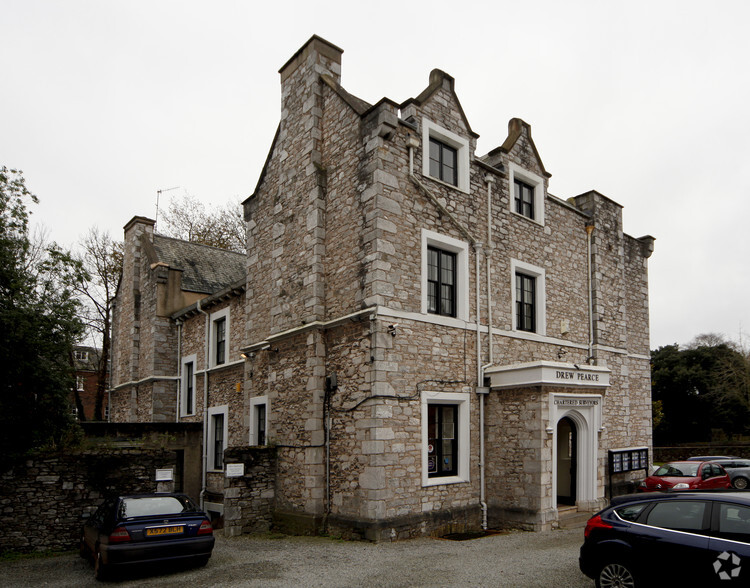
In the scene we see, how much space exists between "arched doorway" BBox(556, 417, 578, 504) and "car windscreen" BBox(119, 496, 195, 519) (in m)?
9.91

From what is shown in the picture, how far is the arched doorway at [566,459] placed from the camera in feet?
53.7

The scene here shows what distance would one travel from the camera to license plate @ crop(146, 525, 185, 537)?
10.2 m

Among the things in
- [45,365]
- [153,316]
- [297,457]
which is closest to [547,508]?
[297,457]

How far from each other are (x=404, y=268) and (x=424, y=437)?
12.3 feet

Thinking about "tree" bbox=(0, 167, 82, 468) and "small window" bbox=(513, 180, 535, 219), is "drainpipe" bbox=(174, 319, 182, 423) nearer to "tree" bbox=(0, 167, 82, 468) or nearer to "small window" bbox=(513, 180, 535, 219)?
"tree" bbox=(0, 167, 82, 468)

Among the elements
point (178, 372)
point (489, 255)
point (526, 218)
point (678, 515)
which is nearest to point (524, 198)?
point (526, 218)

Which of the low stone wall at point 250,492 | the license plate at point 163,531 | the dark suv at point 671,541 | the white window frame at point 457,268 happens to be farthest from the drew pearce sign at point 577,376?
the license plate at point 163,531

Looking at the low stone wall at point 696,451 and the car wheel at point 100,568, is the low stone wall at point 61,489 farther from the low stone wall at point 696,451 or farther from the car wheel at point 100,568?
the low stone wall at point 696,451

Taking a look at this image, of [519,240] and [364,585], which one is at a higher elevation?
[519,240]

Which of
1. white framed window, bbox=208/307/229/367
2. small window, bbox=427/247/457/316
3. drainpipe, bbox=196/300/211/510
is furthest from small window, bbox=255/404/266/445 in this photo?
small window, bbox=427/247/457/316

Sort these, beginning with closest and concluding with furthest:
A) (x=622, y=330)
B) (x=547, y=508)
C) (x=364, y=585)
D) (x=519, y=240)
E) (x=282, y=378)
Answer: (x=364, y=585), (x=547, y=508), (x=282, y=378), (x=519, y=240), (x=622, y=330)

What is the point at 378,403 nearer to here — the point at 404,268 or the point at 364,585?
the point at 404,268

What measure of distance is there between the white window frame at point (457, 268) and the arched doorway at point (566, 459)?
4.52m

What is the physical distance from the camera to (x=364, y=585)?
939 centimetres
